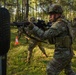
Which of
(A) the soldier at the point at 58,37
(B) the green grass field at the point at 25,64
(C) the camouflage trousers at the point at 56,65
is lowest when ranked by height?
(B) the green grass field at the point at 25,64

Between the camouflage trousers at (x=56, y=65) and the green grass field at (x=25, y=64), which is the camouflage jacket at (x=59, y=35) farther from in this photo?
the green grass field at (x=25, y=64)

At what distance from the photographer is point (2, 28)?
331 centimetres

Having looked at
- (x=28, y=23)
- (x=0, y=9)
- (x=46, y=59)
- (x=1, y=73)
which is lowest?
(x=46, y=59)

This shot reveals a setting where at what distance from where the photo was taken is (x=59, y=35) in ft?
17.2

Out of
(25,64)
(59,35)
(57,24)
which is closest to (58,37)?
(59,35)

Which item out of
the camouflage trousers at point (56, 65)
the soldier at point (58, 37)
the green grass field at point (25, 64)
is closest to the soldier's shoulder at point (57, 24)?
the soldier at point (58, 37)

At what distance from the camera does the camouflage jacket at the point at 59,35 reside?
510 cm

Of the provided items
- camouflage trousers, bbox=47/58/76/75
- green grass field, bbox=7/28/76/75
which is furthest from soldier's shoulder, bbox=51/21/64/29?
green grass field, bbox=7/28/76/75

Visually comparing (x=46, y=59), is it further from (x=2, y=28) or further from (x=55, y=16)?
(x=2, y=28)

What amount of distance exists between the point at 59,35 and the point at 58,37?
5cm

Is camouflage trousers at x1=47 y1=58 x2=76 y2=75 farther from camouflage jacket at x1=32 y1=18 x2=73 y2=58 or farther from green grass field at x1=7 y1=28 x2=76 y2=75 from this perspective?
green grass field at x1=7 y1=28 x2=76 y2=75

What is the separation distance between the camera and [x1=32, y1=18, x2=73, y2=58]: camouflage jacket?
16.7 ft

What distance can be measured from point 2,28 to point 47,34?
1.90 m

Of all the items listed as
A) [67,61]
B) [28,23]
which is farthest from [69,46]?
[28,23]
